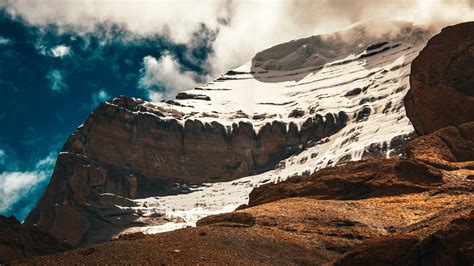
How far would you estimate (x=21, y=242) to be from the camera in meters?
40.2

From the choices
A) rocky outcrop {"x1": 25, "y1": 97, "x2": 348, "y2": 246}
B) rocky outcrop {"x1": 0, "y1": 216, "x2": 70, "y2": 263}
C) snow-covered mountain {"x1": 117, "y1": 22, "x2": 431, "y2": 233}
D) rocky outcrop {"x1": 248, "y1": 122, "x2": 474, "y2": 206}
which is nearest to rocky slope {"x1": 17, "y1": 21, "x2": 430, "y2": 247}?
rocky outcrop {"x1": 25, "y1": 97, "x2": 348, "y2": 246}

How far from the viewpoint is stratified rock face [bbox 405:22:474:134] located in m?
52.8

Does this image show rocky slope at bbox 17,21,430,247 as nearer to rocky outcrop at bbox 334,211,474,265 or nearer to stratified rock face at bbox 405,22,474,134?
stratified rock face at bbox 405,22,474,134

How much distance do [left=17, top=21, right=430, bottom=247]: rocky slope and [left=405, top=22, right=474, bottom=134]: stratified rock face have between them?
6844 cm

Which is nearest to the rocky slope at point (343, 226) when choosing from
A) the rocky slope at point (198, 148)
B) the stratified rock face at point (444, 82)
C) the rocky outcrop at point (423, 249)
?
the rocky outcrop at point (423, 249)

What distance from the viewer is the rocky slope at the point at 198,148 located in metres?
135

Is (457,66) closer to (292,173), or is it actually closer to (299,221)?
(299,221)

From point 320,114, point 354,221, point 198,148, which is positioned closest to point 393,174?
point 354,221

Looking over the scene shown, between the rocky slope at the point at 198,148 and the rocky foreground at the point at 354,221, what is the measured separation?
273ft

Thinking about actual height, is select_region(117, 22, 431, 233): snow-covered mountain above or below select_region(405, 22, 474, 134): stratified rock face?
above

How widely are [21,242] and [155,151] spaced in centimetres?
12233

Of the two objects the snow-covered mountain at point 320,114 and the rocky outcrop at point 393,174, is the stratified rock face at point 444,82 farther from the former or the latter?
the snow-covered mountain at point 320,114

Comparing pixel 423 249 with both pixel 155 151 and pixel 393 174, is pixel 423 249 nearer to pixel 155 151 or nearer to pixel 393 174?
pixel 393 174

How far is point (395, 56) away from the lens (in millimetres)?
182250
